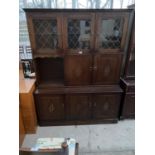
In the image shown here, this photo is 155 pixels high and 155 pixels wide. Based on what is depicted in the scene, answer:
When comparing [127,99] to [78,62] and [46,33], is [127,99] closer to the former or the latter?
[78,62]

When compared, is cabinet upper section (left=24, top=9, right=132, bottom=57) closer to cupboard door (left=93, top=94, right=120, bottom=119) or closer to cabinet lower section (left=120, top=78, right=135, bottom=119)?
cabinet lower section (left=120, top=78, right=135, bottom=119)

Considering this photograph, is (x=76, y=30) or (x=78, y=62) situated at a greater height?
(x=76, y=30)

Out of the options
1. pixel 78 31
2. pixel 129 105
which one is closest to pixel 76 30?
pixel 78 31

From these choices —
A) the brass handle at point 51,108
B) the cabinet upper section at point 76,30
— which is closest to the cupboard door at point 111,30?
the cabinet upper section at point 76,30

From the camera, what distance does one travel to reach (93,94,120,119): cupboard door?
2.15 m

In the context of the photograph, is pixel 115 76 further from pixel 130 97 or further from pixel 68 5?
pixel 68 5

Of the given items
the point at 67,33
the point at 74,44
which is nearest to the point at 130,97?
the point at 74,44

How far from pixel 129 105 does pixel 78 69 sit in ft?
3.40

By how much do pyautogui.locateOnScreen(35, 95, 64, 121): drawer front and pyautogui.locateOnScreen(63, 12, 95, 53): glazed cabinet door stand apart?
2.55ft

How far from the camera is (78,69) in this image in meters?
2.06

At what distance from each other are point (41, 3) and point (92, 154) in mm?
2255

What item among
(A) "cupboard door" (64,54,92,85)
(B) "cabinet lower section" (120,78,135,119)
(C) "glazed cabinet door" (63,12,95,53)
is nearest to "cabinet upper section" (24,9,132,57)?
(C) "glazed cabinet door" (63,12,95,53)
